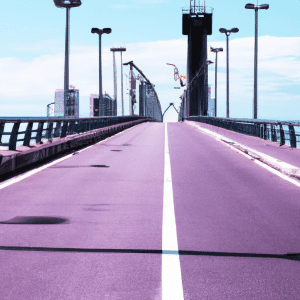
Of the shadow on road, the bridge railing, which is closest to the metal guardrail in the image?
the shadow on road

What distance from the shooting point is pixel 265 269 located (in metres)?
5.53

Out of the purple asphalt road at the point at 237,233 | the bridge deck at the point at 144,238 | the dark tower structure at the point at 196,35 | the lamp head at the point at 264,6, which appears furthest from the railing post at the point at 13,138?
the dark tower structure at the point at 196,35

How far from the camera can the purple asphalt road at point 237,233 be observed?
16.4 feet

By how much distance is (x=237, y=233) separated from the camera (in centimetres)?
720

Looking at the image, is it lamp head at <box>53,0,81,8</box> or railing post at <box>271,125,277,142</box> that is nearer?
railing post at <box>271,125,277,142</box>

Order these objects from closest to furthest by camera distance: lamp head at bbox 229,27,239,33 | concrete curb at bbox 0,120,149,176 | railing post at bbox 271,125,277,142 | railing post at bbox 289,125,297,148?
concrete curb at bbox 0,120,149,176 < railing post at bbox 289,125,297,148 < railing post at bbox 271,125,277,142 < lamp head at bbox 229,27,239,33

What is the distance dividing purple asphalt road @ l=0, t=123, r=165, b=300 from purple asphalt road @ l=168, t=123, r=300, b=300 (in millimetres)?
416

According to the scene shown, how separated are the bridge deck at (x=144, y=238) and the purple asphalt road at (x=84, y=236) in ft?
0.04

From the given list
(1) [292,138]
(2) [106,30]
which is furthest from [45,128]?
(2) [106,30]

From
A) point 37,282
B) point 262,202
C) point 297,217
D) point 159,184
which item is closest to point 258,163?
point 159,184

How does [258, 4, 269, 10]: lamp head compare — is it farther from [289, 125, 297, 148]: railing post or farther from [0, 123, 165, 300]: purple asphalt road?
[0, 123, 165, 300]: purple asphalt road

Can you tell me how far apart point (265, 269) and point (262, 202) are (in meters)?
4.36

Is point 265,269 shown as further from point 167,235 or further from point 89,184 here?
point 89,184

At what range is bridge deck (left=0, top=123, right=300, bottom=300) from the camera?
4980 millimetres
